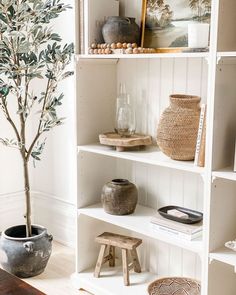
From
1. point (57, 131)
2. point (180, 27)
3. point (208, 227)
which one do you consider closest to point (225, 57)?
point (180, 27)

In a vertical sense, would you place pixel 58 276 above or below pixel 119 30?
below

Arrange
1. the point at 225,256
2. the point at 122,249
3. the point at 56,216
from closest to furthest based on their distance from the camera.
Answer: the point at 225,256, the point at 122,249, the point at 56,216

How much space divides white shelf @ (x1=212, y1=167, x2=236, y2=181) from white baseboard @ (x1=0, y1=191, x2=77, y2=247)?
151 centimetres

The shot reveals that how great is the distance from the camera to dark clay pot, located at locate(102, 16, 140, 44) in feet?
7.65

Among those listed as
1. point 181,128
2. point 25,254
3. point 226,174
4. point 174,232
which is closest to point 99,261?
point 25,254

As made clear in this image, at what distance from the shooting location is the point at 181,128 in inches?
84.8

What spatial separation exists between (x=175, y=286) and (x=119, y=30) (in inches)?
53.7

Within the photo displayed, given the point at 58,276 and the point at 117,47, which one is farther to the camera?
the point at 58,276

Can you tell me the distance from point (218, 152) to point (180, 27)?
2.42 feet

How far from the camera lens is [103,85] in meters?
2.65

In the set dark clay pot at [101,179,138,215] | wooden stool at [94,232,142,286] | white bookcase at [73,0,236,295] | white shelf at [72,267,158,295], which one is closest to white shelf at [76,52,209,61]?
white bookcase at [73,0,236,295]

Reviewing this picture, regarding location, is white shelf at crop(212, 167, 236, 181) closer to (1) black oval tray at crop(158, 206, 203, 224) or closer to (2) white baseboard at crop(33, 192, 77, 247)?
(1) black oval tray at crop(158, 206, 203, 224)

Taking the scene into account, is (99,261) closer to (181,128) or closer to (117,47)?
(181,128)

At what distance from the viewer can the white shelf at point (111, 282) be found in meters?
2.49
